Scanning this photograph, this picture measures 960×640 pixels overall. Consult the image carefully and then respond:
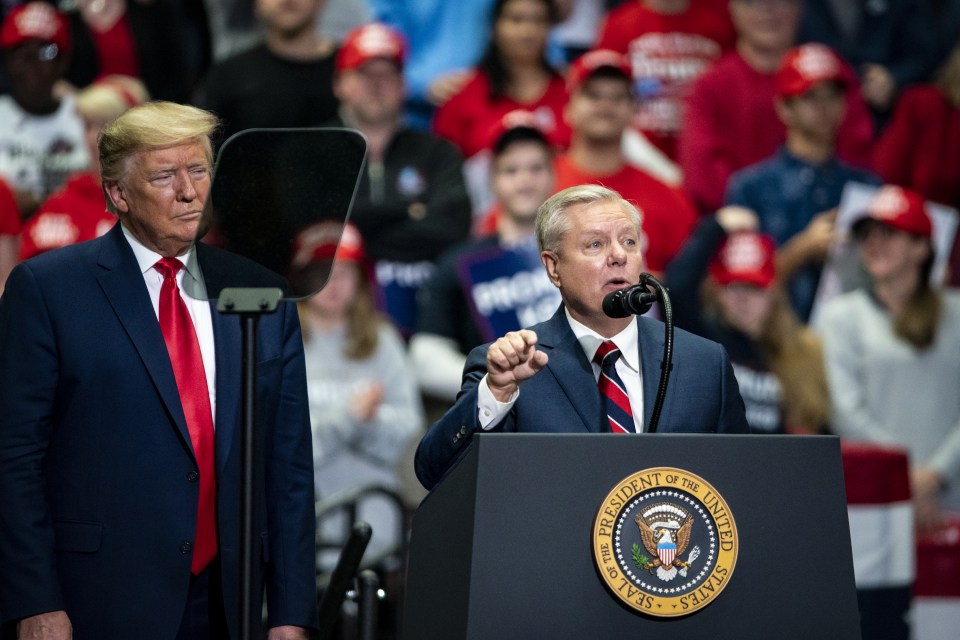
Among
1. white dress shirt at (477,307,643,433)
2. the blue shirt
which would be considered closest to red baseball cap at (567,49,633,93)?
the blue shirt

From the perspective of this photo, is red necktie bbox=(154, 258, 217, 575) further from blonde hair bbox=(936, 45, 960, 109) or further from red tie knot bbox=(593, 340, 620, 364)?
blonde hair bbox=(936, 45, 960, 109)

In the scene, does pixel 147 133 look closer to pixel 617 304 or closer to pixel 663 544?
pixel 617 304

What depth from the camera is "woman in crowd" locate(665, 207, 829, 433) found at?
6.21 m

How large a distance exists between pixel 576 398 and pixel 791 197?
14.3 ft

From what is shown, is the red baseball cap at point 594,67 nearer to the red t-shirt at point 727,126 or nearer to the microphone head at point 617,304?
the red t-shirt at point 727,126

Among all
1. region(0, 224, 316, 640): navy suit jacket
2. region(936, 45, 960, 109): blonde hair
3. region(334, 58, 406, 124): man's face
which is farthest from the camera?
region(936, 45, 960, 109): blonde hair

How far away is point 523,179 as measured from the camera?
20.3 ft

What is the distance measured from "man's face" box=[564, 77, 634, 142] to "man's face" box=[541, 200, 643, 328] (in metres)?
3.53

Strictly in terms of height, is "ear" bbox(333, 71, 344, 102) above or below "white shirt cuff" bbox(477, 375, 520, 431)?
above

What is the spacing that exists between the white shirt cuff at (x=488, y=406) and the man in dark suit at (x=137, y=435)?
470 millimetres

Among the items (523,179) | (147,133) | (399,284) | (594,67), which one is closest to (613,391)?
(147,133)

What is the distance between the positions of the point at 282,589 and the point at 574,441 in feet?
2.70

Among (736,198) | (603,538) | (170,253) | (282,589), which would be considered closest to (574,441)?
(603,538)

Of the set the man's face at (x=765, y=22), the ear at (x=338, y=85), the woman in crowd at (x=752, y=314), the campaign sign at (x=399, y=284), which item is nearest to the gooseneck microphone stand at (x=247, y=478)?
the woman in crowd at (x=752, y=314)
